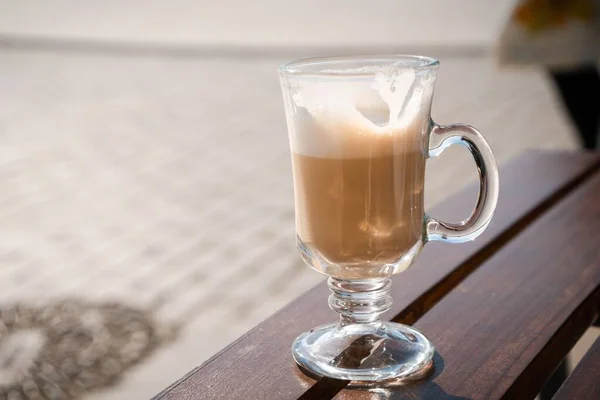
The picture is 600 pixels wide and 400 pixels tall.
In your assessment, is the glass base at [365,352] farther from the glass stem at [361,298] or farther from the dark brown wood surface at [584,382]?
the dark brown wood surface at [584,382]

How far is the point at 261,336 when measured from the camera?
2.96ft

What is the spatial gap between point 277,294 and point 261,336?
138 centimetres

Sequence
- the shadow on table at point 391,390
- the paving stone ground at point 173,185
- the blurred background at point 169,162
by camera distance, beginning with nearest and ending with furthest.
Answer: the shadow on table at point 391,390, the blurred background at point 169,162, the paving stone ground at point 173,185

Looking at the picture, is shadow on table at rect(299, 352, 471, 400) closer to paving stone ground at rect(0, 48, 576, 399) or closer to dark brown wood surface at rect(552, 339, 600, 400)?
dark brown wood surface at rect(552, 339, 600, 400)

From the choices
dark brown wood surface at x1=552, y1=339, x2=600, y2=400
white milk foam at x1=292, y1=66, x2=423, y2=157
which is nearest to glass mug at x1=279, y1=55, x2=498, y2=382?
white milk foam at x1=292, y1=66, x2=423, y2=157

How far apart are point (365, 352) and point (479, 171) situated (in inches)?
A: 8.5

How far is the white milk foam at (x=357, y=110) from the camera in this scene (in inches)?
30.6

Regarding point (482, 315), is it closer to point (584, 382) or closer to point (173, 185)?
point (584, 382)

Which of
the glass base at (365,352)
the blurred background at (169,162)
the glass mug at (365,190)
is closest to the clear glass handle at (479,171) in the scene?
the glass mug at (365,190)

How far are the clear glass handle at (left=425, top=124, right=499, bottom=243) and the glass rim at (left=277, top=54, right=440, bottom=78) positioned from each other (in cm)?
7

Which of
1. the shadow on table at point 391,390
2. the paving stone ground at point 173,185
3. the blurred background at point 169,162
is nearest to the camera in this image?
the shadow on table at point 391,390

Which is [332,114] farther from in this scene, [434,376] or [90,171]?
[90,171]

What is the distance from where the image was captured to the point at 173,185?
3391 millimetres

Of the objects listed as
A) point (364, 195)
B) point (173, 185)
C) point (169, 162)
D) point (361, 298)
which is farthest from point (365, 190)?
point (169, 162)
